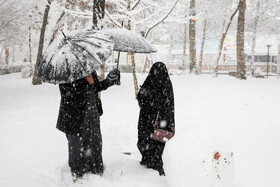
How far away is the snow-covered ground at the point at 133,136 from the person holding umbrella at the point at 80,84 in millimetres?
410

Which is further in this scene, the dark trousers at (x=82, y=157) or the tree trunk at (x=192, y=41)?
the tree trunk at (x=192, y=41)

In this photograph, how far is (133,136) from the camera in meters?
6.22

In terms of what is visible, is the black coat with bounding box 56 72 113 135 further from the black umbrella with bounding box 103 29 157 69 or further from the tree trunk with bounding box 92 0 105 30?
the tree trunk with bounding box 92 0 105 30

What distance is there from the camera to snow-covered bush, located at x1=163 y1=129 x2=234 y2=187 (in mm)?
2875

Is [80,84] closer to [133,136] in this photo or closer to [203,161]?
[203,161]

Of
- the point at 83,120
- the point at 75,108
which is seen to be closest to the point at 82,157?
the point at 83,120

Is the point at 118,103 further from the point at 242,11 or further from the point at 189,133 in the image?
the point at 242,11

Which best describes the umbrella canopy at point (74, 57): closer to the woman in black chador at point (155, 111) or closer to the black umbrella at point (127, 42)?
the black umbrella at point (127, 42)

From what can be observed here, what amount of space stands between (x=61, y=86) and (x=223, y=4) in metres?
18.7

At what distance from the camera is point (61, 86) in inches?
139

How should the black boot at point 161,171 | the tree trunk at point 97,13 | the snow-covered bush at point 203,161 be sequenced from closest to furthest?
1. the snow-covered bush at point 203,161
2. the black boot at point 161,171
3. the tree trunk at point 97,13

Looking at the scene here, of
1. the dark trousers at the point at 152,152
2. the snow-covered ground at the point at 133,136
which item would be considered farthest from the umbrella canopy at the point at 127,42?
the snow-covered ground at the point at 133,136

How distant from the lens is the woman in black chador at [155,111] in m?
3.93

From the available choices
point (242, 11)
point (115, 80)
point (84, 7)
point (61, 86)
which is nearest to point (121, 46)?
point (115, 80)
